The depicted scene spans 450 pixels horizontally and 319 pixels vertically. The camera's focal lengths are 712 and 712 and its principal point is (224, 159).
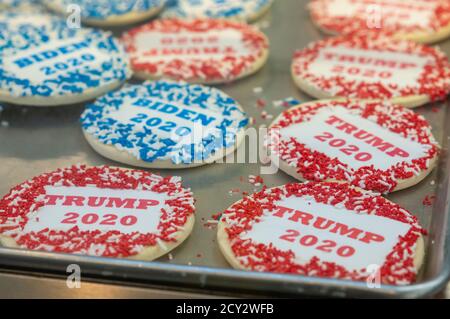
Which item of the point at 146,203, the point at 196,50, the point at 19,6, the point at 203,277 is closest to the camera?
the point at 203,277

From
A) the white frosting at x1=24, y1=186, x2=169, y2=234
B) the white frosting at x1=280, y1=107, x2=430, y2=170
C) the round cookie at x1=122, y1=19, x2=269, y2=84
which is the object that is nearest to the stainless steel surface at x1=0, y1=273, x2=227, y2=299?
the white frosting at x1=24, y1=186, x2=169, y2=234

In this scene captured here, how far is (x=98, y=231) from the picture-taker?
1.39 meters

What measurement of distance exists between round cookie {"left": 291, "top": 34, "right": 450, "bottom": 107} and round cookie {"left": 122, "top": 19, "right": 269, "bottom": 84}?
0.15 metres

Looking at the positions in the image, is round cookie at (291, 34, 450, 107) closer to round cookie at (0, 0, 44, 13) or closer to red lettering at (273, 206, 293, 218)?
red lettering at (273, 206, 293, 218)

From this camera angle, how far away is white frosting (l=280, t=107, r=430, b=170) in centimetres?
163

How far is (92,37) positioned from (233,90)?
1.62 feet

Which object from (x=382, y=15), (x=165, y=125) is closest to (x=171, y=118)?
(x=165, y=125)

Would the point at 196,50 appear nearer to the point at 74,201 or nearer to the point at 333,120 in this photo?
the point at 333,120

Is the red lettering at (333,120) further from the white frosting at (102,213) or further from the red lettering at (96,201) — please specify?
the red lettering at (96,201)

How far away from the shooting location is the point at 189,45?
2176 millimetres

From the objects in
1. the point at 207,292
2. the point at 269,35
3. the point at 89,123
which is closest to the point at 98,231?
the point at 207,292

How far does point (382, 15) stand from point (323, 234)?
1196 mm

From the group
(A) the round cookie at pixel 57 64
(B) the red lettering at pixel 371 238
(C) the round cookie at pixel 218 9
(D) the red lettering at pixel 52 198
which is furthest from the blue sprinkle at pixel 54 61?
(B) the red lettering at pixel 371 238
